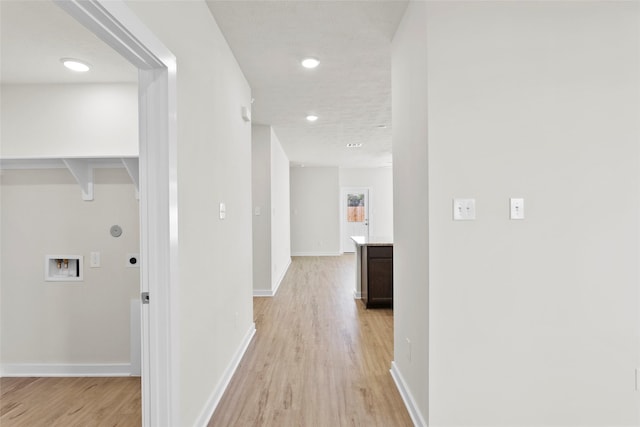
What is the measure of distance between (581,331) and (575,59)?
4.85 feet

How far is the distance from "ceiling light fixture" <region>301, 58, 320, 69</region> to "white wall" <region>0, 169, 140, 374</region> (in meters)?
1.74

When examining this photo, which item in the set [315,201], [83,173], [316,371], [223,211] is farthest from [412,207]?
[315,201]

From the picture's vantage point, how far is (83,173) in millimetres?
2844

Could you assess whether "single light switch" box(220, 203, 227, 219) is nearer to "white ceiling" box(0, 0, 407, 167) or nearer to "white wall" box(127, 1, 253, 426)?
"white wall" box(127, 1, 253, 426)

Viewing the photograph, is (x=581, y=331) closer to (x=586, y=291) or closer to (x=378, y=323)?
(x=586, y=291)

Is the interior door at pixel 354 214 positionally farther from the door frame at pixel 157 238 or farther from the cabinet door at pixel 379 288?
the door frame at pixel 157 238

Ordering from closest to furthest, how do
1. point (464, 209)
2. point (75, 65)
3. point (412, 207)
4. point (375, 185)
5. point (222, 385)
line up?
point (464, 209) < point (412, 207) < point (222, 385) < point (75, 65) < point (375, 185)

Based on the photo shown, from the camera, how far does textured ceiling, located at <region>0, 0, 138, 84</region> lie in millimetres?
2010

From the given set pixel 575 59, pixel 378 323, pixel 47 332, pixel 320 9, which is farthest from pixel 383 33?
pixel 47 332

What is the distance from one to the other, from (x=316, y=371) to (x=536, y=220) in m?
1.92

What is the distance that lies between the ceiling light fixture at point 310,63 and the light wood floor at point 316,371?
255 cm

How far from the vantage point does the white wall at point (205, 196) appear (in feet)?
6.08

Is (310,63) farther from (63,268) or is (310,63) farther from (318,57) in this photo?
(63,268)

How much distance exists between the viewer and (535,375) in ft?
6.52
